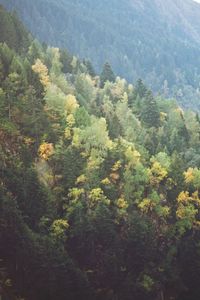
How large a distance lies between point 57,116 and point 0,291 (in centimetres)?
4553

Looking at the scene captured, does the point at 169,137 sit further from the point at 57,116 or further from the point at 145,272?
the point at 145,272

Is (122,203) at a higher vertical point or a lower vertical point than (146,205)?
lower

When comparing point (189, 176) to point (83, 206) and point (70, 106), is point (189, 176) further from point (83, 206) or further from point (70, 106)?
point (70, 106)

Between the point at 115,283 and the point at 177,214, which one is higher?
the point at 177,214

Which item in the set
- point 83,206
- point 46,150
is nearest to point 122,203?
point 83,206

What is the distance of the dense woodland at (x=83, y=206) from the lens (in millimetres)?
82500

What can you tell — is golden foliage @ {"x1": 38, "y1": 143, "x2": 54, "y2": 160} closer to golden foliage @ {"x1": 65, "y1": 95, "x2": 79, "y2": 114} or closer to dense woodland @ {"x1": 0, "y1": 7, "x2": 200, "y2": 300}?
dense woodland @ {"x1": 0, "y1": 7, "x2": 200, "y2": 300}

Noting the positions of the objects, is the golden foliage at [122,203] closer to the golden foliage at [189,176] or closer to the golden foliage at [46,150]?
the golden foliage at [46,150]

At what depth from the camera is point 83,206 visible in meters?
95.7

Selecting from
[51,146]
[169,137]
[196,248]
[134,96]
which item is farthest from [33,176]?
[134,96]

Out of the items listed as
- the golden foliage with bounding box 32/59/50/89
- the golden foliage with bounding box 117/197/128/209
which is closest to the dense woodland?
the golden foliage with bounding box 117/197/128/209

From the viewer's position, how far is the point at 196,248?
100000mm

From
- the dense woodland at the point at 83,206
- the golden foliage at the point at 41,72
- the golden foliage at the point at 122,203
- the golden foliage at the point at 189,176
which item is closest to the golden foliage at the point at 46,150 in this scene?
the dense woodland at the point at 83,206

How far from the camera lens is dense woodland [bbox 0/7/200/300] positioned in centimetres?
8250
